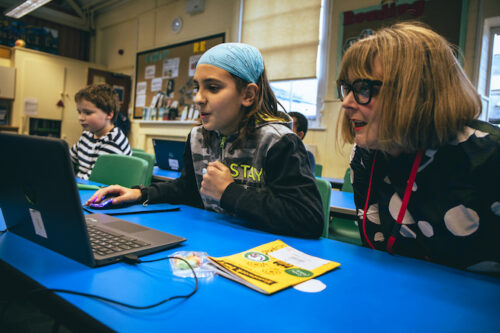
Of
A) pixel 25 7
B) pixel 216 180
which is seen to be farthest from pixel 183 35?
pixel 216 180

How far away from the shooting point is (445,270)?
27.0 inches

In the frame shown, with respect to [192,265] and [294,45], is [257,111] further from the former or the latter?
[294,45]

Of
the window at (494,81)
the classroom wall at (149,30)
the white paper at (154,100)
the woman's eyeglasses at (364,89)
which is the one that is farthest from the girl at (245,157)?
the white paper at (154,100)

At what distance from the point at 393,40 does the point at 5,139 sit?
33.1 inches

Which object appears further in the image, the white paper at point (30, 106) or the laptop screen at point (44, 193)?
the white paper at point (30, 106)

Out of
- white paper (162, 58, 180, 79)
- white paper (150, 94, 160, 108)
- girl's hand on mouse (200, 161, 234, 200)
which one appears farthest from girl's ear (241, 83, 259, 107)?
white paper (150, 94, 160, 108)

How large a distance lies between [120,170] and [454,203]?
1545 mm

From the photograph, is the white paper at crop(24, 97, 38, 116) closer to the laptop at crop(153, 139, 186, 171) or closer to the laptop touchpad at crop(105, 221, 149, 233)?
the laptop at crop(153, 139, 186, 171)

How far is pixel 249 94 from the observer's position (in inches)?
45.7

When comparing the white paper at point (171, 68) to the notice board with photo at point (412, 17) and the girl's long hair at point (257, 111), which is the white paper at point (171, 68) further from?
the girl's long hair at point (257, 111)

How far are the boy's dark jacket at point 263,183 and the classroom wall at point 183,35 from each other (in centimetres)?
183

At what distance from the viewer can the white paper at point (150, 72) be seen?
18.1 feet

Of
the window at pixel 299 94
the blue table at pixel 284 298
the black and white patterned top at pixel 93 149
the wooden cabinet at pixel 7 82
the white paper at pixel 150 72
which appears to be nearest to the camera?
the blue table at pixel 284 298

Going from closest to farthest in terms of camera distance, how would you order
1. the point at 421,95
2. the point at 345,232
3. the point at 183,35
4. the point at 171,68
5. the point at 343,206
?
the point at 421,95, the point at 343,206, the point at 345,232, the point at 183,35, the point at 171,68
